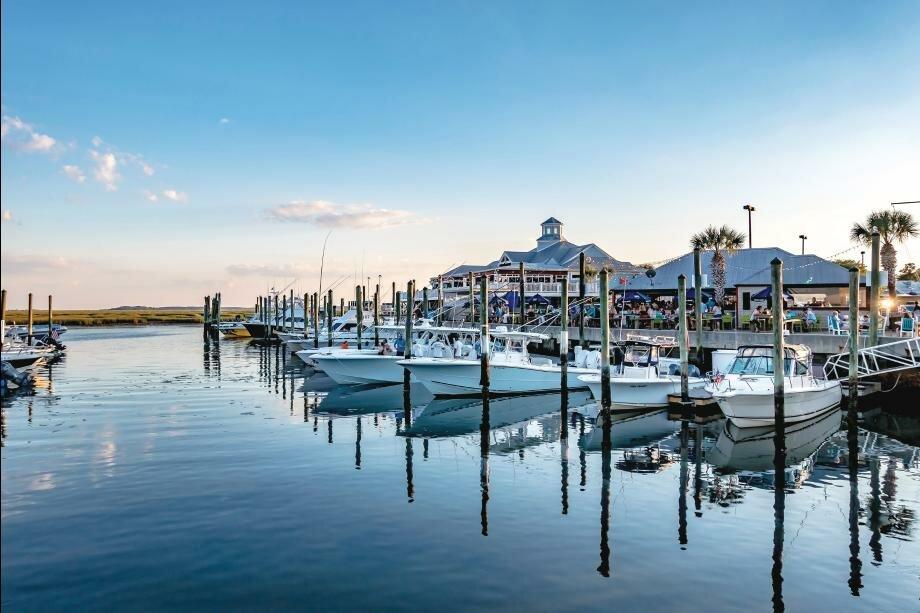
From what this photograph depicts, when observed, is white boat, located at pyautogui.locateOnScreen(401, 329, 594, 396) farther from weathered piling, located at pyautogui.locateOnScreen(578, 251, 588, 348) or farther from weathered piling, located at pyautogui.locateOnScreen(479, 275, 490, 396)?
weathered piling, located at pyautogui.locateOnScreen(578, 251, 588, 348)

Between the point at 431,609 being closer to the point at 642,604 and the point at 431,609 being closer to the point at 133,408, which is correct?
the point at 642,604

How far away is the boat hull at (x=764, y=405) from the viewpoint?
864 inches

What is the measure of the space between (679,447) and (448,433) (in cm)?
748

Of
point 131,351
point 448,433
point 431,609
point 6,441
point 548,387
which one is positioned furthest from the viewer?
point 131,351

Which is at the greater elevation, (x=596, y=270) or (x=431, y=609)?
(x=596, y=270)

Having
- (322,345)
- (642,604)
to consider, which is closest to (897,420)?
(642,604)

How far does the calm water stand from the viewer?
33.6 ft

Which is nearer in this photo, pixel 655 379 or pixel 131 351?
pixel 655 379

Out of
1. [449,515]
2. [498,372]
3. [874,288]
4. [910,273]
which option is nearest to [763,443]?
[874,288]

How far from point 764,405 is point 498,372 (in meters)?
12.0

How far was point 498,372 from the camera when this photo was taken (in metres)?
31.1

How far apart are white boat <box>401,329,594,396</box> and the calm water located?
18.8 ft

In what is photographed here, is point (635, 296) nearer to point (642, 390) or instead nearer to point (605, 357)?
point (642, 390)

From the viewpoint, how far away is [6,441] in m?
20.8
